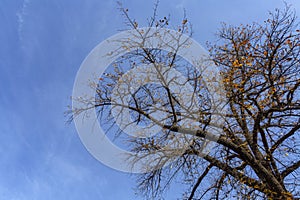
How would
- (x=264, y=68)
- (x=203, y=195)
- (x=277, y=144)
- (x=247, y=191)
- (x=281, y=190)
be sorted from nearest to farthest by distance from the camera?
(x=281, y=190)
(x=247, y=191)
(x=264, y=68)
(x=277, y=144)
(x=203, y=195)

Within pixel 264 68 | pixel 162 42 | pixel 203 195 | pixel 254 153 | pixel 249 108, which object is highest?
pixel 162 42

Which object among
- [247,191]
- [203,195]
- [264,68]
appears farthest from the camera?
[203,195]

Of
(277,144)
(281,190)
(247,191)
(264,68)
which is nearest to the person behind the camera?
(281,190)

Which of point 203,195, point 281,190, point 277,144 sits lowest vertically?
point 281,190

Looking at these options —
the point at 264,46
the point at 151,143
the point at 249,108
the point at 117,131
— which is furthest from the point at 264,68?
the point at 117,131

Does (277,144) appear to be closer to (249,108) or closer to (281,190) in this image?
(249,108)

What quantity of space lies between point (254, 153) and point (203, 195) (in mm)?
2043

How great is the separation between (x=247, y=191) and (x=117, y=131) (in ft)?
10.9

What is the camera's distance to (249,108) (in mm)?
6754

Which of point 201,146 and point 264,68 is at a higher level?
point 264,68

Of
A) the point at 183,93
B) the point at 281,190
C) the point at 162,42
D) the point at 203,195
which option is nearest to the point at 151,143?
the point at 183,93

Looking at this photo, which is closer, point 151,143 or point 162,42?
point 162,42

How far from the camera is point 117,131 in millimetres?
6457

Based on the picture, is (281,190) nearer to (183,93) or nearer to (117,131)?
(183,93)
